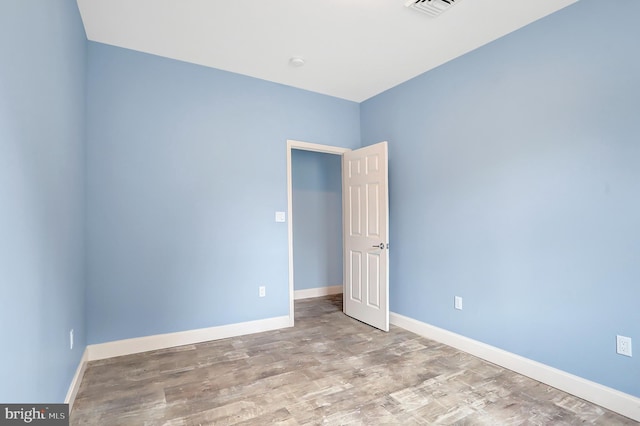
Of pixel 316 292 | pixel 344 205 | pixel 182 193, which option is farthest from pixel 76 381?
pixel 316 292

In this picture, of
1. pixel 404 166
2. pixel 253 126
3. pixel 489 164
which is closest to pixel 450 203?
pixel 489 164

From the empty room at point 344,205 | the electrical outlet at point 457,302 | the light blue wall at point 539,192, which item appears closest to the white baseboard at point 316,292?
the empty room at point 344,205

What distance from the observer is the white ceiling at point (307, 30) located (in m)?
2.33

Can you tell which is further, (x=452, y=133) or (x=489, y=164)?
(x=452, y=133)

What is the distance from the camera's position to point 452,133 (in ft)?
10.4

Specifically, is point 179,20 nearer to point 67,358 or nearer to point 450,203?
point 67,358

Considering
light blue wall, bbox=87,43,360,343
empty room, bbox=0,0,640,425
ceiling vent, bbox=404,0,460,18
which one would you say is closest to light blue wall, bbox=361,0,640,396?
empty room, bbox=0,0,640,425

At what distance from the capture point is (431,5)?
231cm

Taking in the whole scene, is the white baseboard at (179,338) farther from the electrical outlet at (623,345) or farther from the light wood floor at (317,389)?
the electrical outlet at (623,345)

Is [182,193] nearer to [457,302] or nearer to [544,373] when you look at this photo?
[457,302]

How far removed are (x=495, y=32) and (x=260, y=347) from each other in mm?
3553

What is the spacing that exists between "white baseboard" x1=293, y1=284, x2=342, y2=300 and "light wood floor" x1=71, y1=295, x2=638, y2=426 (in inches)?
71.8

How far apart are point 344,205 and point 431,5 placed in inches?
95.1

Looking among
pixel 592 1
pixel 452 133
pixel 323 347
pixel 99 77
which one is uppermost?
pixel 592 1
